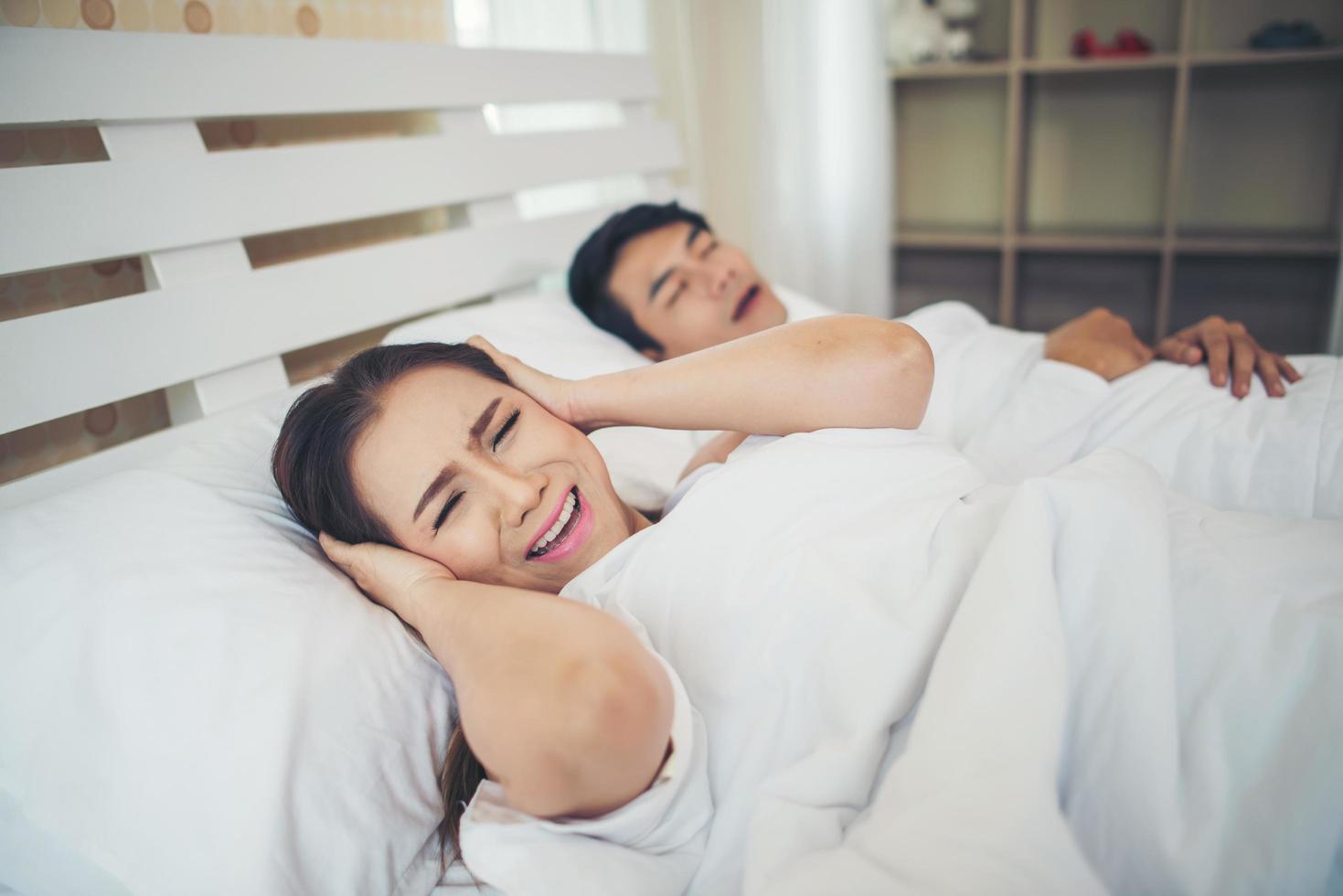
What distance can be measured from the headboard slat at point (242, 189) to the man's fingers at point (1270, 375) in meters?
1.48

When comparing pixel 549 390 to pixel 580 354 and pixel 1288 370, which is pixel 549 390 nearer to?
pixel 580 354

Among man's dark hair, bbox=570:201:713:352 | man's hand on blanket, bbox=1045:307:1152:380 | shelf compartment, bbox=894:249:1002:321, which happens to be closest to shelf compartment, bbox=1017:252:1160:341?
shelf compartment, bbox=894:249:1002:321

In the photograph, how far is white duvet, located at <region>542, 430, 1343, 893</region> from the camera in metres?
0.69

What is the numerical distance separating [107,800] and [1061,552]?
0.95 meters

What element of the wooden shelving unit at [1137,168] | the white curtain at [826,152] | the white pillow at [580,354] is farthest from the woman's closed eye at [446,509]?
the wooden shelving unit at [1137,168]

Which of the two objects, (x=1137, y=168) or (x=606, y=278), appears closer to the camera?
(x=606, y=278)

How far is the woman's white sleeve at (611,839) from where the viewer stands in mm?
749

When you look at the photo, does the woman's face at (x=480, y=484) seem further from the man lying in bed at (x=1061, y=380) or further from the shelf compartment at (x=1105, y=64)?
the shelf compartment at (x=1105, y=64)

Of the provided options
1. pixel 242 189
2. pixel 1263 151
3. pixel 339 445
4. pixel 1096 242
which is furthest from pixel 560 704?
pixel 1263 151

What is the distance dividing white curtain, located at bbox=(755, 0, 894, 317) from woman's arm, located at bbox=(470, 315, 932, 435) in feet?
7.61

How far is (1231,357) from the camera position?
5.02ft

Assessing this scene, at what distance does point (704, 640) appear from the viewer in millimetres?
918

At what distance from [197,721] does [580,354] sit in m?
0.93

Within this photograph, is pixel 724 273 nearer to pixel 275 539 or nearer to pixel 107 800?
pixel 275 539
